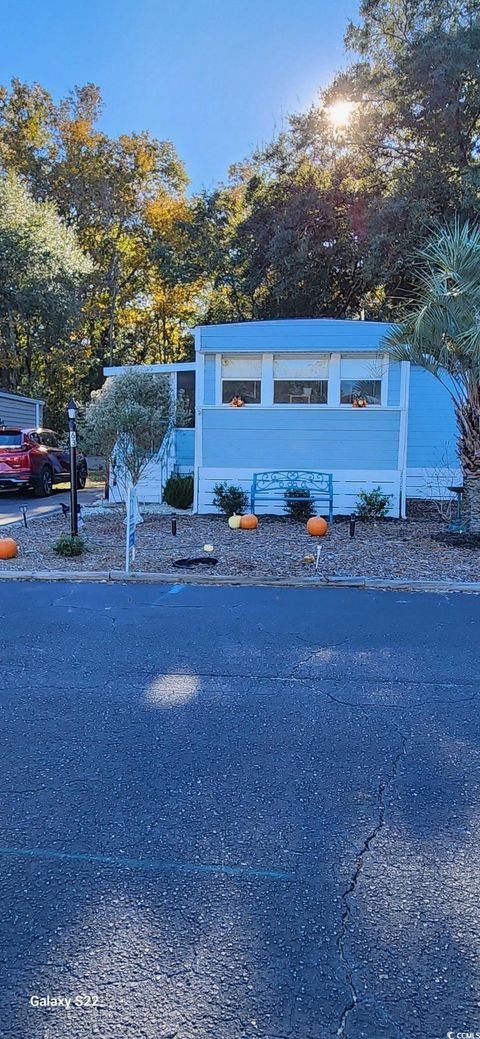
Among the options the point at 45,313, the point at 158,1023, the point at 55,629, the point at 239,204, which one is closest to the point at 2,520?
the point at 55,629

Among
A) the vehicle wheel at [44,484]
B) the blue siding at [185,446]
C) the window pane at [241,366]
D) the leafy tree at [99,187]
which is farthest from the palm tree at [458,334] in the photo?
the leafy tree at [99,187]

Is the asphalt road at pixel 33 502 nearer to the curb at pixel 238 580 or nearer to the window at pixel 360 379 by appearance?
the curb at pixel 238 580

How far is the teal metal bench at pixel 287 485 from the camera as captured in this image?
11.4 metres

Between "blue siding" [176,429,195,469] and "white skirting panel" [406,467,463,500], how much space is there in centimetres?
455

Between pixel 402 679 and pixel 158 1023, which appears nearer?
pixel 158 1023

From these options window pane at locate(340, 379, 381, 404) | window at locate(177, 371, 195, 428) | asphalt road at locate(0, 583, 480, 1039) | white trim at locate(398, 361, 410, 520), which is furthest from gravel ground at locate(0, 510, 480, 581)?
asphalt road at locate(0, 583, 480, 1039)

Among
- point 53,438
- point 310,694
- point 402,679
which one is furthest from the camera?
point 53,438

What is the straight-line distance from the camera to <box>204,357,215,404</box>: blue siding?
11820mm

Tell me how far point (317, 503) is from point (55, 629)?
679cm

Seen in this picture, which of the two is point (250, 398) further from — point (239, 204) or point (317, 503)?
point (239, 204)

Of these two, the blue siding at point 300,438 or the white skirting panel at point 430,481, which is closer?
the blue siding at point 300,438

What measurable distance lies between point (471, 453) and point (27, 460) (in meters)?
10.3

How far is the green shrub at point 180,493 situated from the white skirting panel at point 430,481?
4681mm

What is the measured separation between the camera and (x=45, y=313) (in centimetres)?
2248
